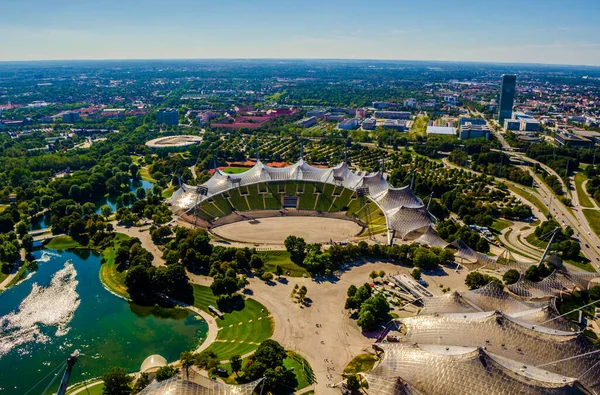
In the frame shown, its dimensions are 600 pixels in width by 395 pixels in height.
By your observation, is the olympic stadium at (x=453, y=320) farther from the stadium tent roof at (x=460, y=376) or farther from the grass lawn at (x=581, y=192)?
the grass lawn at (x=581, y=192)

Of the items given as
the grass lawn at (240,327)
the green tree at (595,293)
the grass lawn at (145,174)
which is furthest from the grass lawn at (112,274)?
the green tree at (595,293)

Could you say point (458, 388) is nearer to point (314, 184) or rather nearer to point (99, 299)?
point (99, 299)

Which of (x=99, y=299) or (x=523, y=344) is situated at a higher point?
(x=523, y=344)

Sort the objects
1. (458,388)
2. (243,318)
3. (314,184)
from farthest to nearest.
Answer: (314,184), (243,318), (458,388)

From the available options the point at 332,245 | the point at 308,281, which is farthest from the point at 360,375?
the point at 332,245

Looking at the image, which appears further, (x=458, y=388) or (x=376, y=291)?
(x=376, y=291)
